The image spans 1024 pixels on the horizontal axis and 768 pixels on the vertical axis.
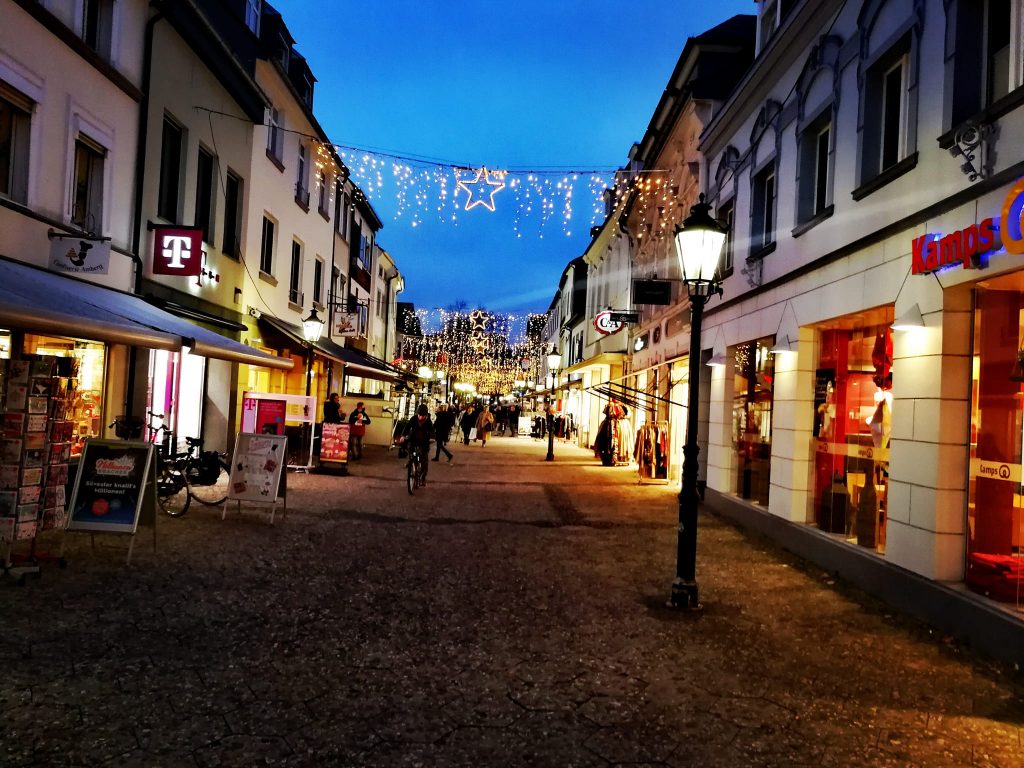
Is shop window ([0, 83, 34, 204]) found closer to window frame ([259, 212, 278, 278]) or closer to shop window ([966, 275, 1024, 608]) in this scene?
window frame ([259, 212, 278, 278])

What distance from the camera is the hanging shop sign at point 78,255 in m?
10.2

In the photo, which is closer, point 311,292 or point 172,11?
point 172,11

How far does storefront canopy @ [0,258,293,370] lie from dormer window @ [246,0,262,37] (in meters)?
9.19

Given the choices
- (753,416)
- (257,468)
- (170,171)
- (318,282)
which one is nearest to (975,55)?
(753,416)

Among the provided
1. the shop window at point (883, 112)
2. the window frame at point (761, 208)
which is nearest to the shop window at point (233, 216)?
the window frame at point (761, 208)

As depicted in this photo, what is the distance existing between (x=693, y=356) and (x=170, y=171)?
36.0ft

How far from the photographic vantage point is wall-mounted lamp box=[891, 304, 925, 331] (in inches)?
276

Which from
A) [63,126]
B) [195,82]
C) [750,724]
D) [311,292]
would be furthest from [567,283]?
[750,724]

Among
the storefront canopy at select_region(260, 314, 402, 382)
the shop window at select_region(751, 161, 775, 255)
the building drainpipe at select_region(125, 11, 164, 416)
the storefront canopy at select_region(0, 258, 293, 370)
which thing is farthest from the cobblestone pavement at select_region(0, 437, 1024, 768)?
the storefront canopy at select_region(260, 314, 402, 382)

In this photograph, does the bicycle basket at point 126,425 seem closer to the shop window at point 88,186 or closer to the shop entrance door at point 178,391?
the shop entrance door at point 178,391

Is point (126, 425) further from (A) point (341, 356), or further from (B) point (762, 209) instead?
(B) point (762, 209)

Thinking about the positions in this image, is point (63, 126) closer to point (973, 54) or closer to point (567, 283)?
point (973, 54)

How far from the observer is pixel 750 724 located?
4406mm

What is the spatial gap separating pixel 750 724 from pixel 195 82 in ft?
47.3
